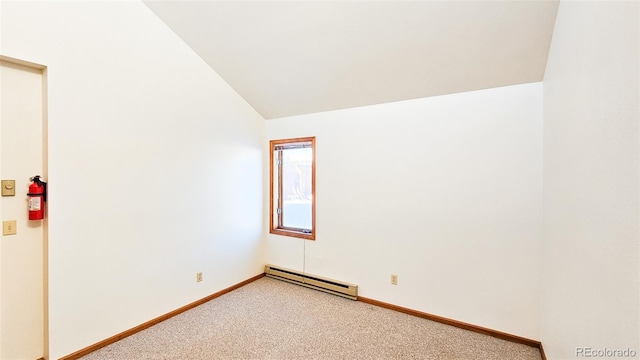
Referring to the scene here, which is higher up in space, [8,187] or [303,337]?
[8,187]

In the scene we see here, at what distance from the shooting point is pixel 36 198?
1.96 m

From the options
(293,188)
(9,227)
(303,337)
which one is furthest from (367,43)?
(9,227)

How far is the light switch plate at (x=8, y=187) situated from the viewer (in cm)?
191

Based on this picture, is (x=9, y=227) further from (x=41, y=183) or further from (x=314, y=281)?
(x=314, y=281)

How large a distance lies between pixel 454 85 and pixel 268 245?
10.3ft

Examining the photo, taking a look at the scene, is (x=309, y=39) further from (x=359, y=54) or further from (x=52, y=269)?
(x=52, y=269)

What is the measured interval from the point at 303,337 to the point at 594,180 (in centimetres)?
233

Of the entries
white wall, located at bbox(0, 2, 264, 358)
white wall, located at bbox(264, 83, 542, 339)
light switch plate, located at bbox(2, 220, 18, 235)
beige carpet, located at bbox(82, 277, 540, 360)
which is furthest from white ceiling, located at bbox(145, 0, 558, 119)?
beige carpet, located at bbox(82, 277, 540, 360)

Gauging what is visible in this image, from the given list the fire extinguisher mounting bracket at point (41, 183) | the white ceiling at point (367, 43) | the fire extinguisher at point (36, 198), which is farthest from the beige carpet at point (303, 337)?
the white ceiling at point (367, 43)

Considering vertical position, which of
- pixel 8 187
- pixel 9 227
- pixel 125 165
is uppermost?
pixel 125 165

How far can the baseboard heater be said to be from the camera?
10.5ft

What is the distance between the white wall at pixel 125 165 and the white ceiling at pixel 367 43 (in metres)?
0.47

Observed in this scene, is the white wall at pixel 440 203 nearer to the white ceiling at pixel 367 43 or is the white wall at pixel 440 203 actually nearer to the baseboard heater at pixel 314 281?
the baseboard heater at pixel 314 281

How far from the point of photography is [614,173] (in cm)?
100
